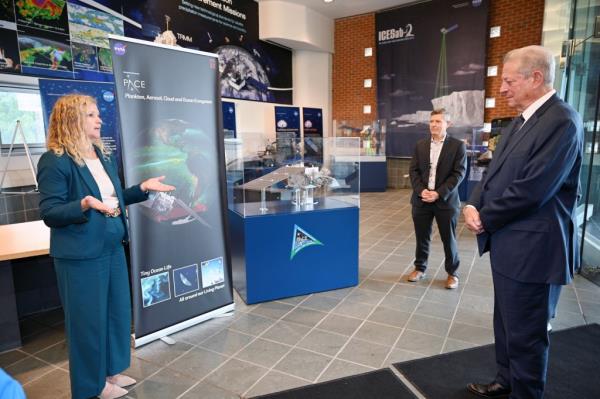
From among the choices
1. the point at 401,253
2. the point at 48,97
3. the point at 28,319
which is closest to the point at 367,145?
the point at 401,253

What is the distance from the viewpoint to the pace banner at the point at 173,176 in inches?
92.7

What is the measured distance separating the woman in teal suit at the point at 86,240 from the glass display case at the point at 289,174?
1.27m

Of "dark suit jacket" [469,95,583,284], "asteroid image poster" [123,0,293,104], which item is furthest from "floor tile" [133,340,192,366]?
"asteroid image poster" [123,0,293,104]

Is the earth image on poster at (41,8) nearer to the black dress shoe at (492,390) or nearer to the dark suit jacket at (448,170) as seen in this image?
the dark suit jacket at (448,170)

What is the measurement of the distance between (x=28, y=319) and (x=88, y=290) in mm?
1694

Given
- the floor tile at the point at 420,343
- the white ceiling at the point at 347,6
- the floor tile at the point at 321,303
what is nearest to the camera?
the floor tile at the point at 420,343

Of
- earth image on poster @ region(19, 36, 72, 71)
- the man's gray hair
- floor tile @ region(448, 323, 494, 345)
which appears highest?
earth image on poster @ region(19, 36, 72, 71)

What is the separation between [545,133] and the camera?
158cm

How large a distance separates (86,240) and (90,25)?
4.83 metres

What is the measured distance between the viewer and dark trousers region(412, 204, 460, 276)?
3398 mm

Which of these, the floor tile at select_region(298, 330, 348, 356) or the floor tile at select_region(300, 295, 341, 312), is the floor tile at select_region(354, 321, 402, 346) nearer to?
the floor tile at select_region(298, 330, 348, 356)

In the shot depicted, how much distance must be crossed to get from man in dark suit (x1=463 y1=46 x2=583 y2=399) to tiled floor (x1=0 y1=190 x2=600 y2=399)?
89 centimetres

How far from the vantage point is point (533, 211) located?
1635 mm

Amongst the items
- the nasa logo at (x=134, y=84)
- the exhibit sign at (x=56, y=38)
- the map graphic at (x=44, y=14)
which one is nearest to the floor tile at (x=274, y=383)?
the nasa logo at (x=134, y=84)
